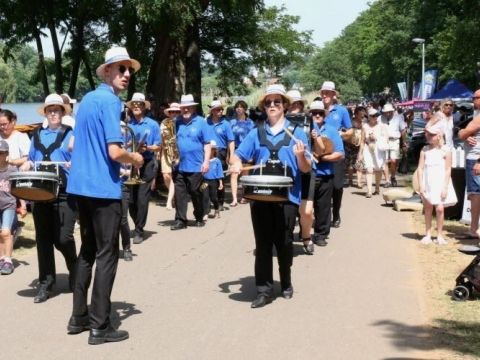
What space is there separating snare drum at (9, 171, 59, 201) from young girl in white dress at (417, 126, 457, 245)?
17.3ft

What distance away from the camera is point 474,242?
9500 millimetres

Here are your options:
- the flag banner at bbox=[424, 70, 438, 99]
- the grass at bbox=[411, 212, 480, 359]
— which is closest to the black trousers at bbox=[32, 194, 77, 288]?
the grass at bbox=[411, 212, 480, 359]

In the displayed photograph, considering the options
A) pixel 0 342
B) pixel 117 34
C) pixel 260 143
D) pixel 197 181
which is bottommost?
pixel 0 342

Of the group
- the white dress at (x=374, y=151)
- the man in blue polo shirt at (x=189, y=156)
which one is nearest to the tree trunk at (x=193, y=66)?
the white dress at (x=374, y=151)

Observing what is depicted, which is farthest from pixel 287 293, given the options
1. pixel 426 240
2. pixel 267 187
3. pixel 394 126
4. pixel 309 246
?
pixel 394 126

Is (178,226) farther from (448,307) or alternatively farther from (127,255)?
(448,307)

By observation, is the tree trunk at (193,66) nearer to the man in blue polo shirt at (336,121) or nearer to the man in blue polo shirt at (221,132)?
the man in blue polo shirt at (221,132)

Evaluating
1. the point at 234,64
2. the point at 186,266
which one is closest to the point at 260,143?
the point at 186,266

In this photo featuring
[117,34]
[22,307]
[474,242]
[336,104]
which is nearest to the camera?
[22,307]

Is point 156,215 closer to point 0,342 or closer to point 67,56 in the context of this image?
point 0,342

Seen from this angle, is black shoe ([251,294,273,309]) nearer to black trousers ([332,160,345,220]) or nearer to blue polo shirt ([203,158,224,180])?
black trousers ([332,160,345,220])

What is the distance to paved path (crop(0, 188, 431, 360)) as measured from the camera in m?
5.27

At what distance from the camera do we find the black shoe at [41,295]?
6.61 meters

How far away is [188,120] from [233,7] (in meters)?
7.01
